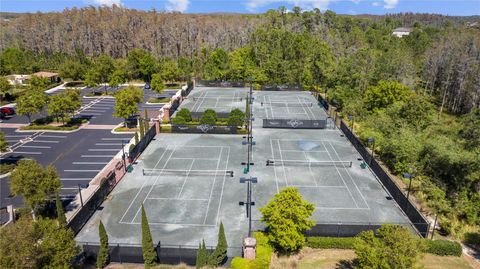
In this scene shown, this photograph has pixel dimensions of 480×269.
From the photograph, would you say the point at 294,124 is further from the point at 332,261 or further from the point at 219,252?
the point at 219,252

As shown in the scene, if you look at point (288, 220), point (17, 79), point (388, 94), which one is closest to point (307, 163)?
point (288, 220)

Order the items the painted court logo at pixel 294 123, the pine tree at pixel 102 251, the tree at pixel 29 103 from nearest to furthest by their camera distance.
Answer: the pine tree at pixel 102 251 < the tree at pixel 29 103 < the painted court logo at pixel 294 123

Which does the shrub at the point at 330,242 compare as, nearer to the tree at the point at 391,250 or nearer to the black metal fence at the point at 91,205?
the tree at the point at 391,250

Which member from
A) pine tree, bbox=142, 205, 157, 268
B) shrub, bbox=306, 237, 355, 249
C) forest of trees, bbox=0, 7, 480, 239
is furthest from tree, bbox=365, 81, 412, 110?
pine tree, bbox=142, 205, 157, 268

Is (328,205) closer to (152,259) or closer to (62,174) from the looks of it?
(152,259)

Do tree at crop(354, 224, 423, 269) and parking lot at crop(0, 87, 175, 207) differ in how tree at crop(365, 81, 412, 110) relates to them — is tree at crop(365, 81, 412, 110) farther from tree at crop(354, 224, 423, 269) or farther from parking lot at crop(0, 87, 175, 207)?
parking lot at crop(0, 87, 175, 207)

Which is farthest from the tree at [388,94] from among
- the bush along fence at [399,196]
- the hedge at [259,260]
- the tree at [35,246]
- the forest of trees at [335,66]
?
the tree at [35,246]

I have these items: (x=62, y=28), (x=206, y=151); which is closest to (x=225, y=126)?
(x=206, y=151)
